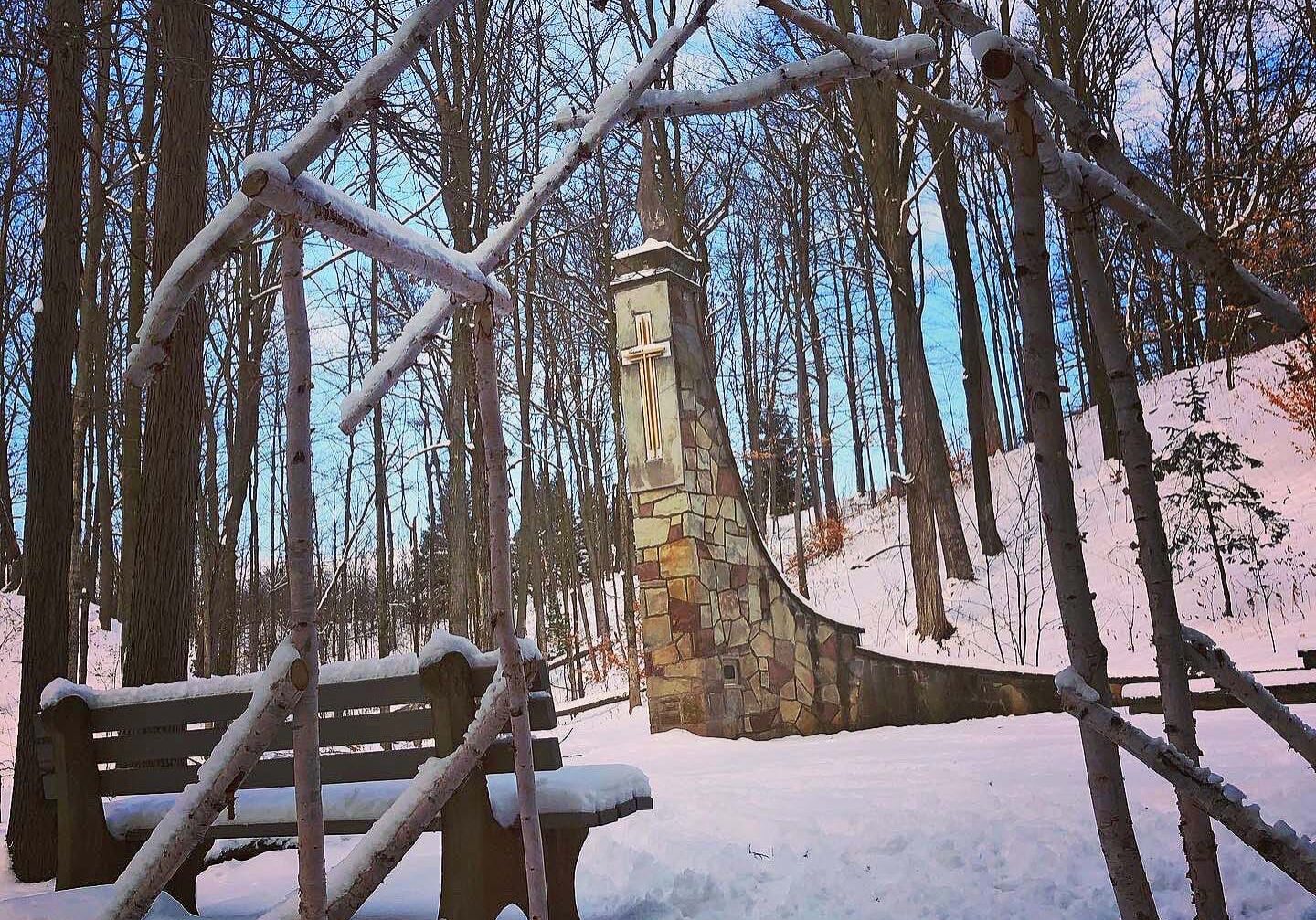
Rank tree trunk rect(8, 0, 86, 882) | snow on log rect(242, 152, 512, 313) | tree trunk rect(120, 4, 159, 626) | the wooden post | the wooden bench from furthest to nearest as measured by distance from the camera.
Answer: tree trunk rect(120, 4, 159, 626), tree trunk rect(8, 0, 86, 882), the wooden post, the wooden bench, snow on log rect(242, 152, 512, 313)

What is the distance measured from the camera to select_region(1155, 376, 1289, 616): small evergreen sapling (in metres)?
10.5

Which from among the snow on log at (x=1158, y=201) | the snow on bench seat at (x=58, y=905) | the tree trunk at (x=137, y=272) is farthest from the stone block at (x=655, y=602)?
Answer: the snow on log at (x=1158, y=201)

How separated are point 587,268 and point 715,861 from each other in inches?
502

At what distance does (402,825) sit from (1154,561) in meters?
1.58

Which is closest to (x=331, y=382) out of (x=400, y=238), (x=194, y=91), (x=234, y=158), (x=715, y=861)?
(x=234, y=158)

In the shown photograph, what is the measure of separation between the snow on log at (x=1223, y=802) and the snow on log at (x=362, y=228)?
4.57 feet

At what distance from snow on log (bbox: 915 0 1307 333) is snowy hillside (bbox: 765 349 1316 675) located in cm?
732

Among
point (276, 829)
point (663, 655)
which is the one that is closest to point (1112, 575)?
point (663, 655)

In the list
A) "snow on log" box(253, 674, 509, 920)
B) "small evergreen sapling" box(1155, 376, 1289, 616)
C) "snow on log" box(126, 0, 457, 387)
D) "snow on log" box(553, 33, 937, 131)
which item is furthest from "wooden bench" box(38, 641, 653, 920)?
"small evergreen sapling" box(1155, 376, 1289, 616)

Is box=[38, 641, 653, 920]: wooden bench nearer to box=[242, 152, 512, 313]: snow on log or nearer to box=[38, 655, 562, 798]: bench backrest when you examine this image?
box=[38, 655, 562, 798]: bench backrest

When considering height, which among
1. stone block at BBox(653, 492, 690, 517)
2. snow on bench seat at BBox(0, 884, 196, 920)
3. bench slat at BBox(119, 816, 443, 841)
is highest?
stone block at BBox(653, 492, 690, 517)

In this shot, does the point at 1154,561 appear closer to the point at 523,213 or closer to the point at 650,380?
the point at 523,213

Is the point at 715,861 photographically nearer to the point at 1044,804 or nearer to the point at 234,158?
the point at 1044,804

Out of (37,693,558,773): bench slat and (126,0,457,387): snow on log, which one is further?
(37,693,558,773): bench slat
